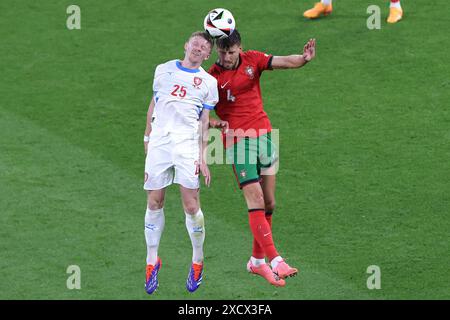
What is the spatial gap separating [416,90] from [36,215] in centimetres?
661

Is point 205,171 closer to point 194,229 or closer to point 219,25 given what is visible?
point 194,229

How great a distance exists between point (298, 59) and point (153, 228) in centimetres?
241

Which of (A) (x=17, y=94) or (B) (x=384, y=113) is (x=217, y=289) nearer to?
(B) (x=384, y=113)

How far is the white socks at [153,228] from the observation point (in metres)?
13.3

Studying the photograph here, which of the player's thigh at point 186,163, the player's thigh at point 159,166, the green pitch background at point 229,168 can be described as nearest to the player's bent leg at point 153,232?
the player's thigh at point 159,166

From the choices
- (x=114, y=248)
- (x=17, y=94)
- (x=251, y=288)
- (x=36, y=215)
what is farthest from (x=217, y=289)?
(x=17, y=94)

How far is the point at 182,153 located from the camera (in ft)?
42.3

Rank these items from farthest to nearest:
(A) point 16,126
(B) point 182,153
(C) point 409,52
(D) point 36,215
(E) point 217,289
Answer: (C) point 409,52 < (A) point 16,126 < (D) point 36,215 < (E) point 217,289 < (B) point 182,153

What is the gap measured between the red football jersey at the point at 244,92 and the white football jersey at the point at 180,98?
0.57 meters

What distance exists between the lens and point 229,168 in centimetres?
1753

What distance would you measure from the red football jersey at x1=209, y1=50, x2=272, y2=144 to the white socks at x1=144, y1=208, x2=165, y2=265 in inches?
50.9

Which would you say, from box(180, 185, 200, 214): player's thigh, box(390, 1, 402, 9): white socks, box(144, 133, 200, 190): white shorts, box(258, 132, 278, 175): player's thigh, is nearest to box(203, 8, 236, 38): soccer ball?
box(144, 133, 200, 190): white shorts

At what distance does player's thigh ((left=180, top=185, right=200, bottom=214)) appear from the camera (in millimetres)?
13023

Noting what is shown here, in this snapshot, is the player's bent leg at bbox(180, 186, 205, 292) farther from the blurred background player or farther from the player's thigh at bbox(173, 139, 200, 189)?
the blurred background player
